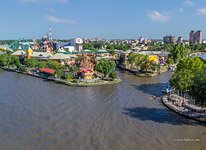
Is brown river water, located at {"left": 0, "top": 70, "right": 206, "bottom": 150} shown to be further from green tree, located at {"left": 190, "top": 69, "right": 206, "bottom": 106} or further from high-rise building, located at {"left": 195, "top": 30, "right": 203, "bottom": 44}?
high-rise building, located at {"left": 195, "top": 30, "right": 203, "bottom": 44}

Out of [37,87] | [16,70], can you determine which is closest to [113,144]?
[37,87]

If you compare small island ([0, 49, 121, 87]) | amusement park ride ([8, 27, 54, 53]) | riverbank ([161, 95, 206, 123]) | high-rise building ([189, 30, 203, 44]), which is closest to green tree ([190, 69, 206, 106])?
riverbank ([161, 95, 206, 123])

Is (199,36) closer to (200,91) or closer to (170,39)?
(170,39)

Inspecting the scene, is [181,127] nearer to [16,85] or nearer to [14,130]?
[14,130]

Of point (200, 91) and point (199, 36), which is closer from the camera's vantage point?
point (200, 91)

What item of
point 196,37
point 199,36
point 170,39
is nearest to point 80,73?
point 170,39
